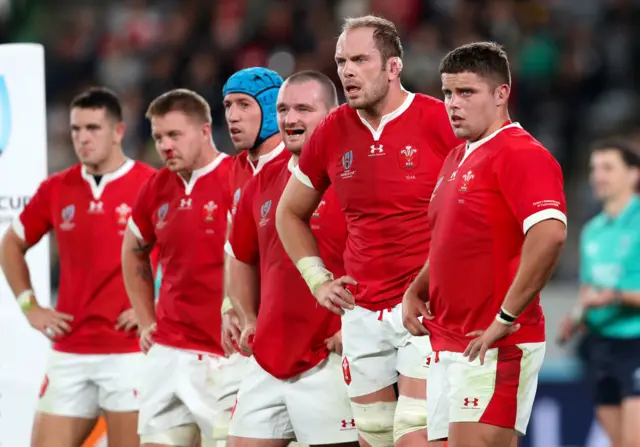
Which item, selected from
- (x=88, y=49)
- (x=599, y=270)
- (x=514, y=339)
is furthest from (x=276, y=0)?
(x=514, y=339)

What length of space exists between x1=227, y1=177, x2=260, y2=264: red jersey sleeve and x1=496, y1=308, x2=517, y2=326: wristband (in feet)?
6.36

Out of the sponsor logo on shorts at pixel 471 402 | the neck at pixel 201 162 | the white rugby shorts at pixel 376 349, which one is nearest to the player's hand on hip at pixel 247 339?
the white rugby shorts at pixel 376 349

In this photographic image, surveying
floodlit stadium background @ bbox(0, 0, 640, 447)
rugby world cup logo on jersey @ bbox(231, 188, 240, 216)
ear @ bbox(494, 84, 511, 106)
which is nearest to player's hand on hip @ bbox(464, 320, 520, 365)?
ear @ bbox(494, 84, 511, 106)

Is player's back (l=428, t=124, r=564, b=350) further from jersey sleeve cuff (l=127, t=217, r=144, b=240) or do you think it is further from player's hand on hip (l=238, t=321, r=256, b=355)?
jersey sleeve cuff (l=127, t=217, r=144, b=240)

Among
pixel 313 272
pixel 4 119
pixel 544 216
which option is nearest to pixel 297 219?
pixel 313 272

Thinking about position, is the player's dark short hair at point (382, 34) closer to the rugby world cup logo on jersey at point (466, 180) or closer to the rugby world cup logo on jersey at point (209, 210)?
the rugby world cup logo on jersey at point (466, 180)

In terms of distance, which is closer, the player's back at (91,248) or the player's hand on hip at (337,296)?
the player's hand on hip at (337,296)

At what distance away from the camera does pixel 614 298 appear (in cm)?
822

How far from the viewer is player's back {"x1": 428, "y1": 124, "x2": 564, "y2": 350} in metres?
4.49

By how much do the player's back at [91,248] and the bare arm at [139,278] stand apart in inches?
14.8

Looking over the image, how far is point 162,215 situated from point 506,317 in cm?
286

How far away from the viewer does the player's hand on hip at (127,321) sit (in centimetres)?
720

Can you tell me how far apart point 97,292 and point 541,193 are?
3.67 m

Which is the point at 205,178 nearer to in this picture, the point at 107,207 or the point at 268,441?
the point at 107,207
